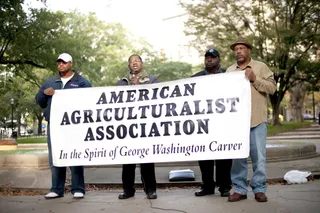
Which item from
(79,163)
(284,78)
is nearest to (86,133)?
(79,163)

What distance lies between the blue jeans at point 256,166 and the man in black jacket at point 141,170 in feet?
3.59

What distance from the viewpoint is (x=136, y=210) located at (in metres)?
4.59

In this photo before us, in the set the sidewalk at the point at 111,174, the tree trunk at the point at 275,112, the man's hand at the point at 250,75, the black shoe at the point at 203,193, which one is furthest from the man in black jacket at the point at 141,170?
the tree trunk at the point at 275,112

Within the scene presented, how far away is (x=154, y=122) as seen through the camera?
5.24 metres

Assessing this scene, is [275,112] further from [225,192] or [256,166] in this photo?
[256,166]

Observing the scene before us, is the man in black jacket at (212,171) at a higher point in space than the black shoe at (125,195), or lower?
higher

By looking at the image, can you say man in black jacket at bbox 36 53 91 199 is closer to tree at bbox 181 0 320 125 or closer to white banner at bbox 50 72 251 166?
white banner at bbox 50 72 251 166

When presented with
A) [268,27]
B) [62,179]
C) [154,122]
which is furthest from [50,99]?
[268,27]

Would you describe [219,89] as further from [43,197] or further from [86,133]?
[43,197]

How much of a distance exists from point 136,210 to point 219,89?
6.00 ft

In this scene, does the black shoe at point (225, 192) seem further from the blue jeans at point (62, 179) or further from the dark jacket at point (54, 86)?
the dark jacket at point (54, 86)

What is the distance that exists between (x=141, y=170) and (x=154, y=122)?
72cm

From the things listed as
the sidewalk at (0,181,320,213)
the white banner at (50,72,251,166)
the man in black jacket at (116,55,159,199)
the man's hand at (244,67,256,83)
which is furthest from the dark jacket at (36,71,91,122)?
the man's hand at (244,67,256,83)

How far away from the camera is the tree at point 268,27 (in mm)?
26078
